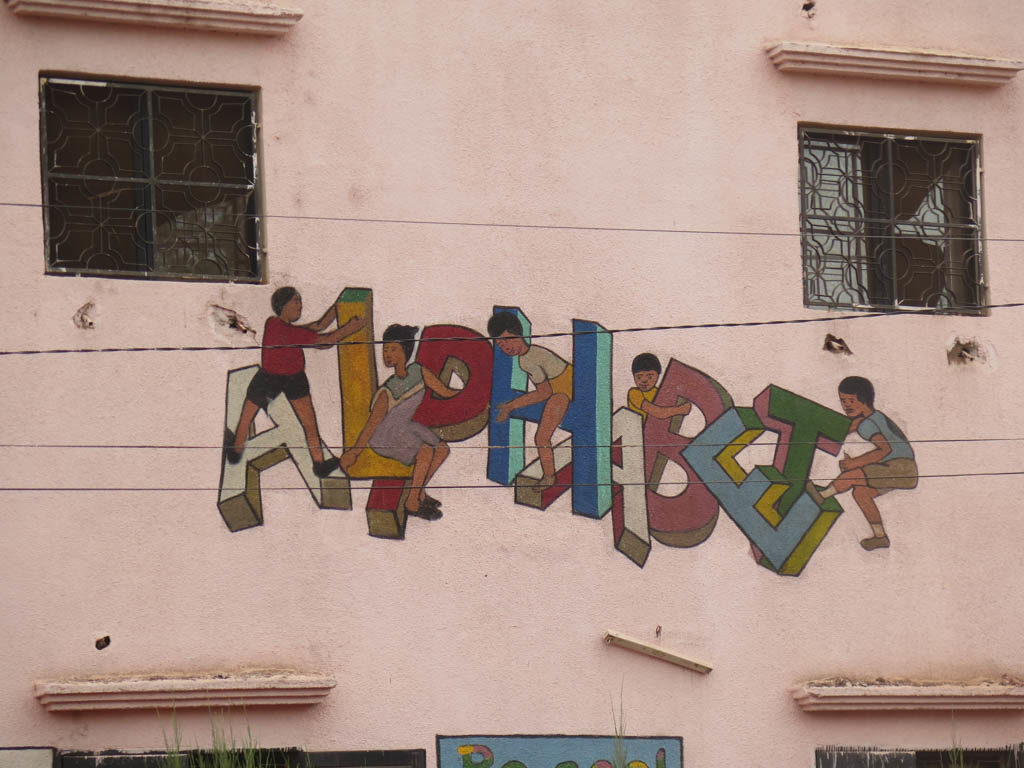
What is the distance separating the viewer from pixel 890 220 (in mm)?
11953

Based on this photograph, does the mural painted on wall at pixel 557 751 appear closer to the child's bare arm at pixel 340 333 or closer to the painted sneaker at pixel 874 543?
the painted sneaker at pixel 874 543

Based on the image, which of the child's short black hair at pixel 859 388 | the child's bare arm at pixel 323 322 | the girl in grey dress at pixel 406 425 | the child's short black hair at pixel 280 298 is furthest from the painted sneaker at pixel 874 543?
the child's short black hair at pixel 280 298

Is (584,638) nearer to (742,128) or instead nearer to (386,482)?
(386,482)

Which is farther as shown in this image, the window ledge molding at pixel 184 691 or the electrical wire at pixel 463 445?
the electrical wire at pixel 463 445

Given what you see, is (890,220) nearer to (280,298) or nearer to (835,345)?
(835,345)

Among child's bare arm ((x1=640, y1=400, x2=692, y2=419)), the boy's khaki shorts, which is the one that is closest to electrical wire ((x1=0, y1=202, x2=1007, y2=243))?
child's bare arm ((x1=640, y1=400, x2=692, y2=419))

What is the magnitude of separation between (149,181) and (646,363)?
3115 millimetres

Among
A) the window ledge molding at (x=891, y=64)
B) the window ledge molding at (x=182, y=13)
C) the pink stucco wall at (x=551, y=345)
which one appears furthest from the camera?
the window ledge molding at (x=891, y=64)

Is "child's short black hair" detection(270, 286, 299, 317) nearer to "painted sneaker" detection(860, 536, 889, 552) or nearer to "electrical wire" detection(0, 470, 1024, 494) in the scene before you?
"electrical wire" detection(0, 470, 1024, 494)

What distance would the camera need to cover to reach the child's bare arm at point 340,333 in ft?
35.3

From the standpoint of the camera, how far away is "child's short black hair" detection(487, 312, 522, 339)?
36.3 feet

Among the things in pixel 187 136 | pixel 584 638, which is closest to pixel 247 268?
pixel 187 136

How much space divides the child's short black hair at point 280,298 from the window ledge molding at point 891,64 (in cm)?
342

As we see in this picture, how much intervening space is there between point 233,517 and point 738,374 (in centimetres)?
320
